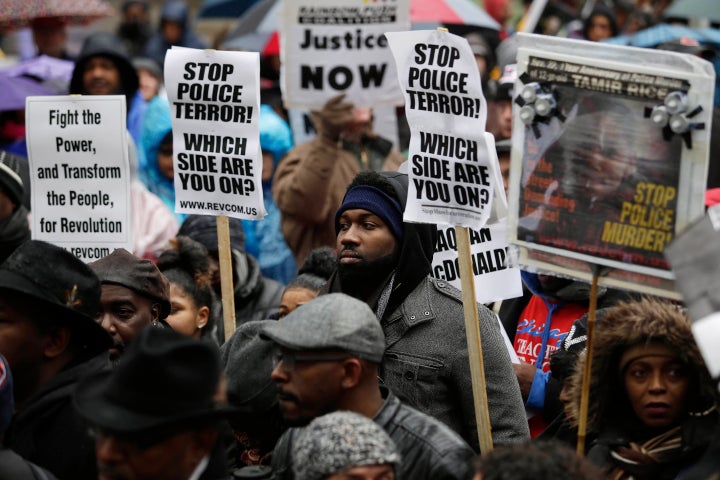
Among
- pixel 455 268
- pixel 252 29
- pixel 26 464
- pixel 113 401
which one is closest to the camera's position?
pixel 113 401

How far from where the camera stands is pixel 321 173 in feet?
26.1

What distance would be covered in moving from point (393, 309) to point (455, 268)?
1.06 m

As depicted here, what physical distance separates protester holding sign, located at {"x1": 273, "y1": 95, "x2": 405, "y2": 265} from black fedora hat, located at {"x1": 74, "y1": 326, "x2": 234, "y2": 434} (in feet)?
13.5

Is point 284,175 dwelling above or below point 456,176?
below

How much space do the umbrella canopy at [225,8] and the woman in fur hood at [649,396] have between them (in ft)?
40.3

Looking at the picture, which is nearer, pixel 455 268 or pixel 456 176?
pixel 456 176

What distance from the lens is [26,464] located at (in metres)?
4.18

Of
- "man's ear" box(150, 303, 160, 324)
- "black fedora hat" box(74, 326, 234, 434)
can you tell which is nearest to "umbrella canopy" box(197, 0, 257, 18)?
"man's ear" box(150, 303, 160, 324)

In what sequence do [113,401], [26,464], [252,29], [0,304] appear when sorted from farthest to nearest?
1. [252,29]
2. [0,304]
3. [26,464]
4. [113,401]

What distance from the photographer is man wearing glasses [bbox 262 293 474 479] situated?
4.41 m

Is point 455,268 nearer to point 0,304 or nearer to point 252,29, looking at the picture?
point 0,304

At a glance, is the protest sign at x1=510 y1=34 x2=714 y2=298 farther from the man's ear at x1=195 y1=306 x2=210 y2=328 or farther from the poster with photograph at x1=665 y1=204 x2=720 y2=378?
the man's ear at x1=195 y1=306 x2=210 y2=328

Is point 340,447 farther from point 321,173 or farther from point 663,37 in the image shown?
point 663,37

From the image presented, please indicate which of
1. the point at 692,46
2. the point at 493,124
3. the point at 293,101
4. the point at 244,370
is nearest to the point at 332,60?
the point at 293,101
